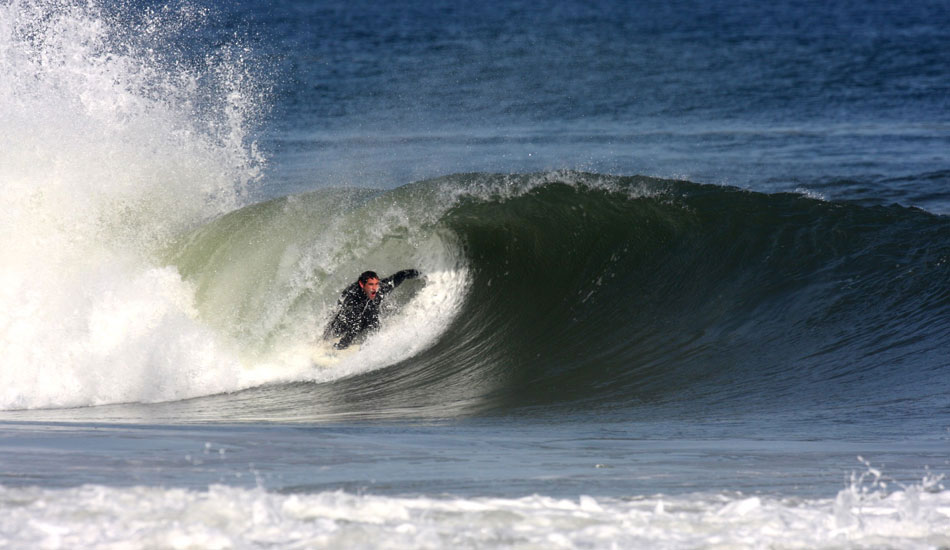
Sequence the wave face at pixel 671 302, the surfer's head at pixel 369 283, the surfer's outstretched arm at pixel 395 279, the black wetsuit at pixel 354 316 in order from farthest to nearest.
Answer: the surfer's outstretched arm at pixel 395 279
the black wetsuit at pixel 354 316
the surfer's head at pixel 369 283
the wave face at pixel 671 302

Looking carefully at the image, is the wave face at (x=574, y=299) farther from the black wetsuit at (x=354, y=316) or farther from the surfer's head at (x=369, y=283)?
the surfer's head at (x=369, y=283)

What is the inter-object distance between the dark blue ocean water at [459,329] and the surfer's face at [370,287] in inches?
22.2

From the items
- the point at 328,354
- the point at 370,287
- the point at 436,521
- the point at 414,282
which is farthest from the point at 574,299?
the point at 436,521

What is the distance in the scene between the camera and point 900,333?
8.73 meters

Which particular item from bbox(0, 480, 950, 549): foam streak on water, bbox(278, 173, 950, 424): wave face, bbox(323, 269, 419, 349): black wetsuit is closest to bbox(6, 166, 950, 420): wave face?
bbox(278, 173, 950, 424): wave face

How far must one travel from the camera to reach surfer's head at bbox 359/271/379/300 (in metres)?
9.26

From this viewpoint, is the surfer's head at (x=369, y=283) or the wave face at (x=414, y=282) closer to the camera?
the wave face at (x=414, y=282)

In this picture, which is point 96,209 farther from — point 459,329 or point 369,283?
point 459,329

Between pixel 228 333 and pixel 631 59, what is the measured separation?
29165mm

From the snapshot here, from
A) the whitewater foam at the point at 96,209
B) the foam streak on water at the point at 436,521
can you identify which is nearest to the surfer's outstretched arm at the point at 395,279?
the whitewater foam at the point at 96,209

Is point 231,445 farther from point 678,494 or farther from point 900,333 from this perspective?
point 900,333

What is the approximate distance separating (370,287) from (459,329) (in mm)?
1138

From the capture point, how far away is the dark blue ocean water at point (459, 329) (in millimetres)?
2982

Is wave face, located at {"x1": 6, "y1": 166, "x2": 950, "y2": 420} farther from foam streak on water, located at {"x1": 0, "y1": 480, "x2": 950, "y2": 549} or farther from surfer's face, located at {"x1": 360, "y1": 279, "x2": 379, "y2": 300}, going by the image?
foam streak on water, located at {"x1": 0, "y1": 480, "x2": 950, "y2": 549}
